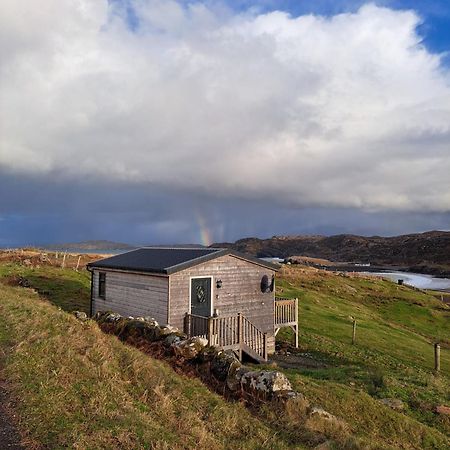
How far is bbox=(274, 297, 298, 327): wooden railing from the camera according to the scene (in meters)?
25.8

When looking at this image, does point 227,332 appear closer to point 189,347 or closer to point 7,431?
point 189,347

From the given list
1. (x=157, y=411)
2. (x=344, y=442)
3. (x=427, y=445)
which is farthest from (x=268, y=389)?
(x=427, y=445)

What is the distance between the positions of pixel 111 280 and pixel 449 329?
35.7 m

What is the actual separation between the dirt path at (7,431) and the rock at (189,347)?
245 inches

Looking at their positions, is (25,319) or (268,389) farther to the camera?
(25,319)

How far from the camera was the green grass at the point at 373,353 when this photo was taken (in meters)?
12.7

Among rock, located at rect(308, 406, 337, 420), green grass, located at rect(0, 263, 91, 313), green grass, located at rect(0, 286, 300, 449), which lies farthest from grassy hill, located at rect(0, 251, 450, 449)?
green grass, located at rect(0, 263, 91, 313)

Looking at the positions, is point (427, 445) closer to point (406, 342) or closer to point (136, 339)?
point (136, 339)

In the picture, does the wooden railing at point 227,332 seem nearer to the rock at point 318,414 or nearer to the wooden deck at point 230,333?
the wooden deck at point 230,333

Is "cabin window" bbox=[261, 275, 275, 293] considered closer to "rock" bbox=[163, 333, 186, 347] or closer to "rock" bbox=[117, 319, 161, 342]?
"rock" bbox=[117, 319, 161, 342]

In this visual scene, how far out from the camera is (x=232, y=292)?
22.4m

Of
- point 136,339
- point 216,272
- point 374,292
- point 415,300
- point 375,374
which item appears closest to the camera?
point 136,339

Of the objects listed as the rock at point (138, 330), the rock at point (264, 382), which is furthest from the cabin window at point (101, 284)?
the rock at point (264, 382)

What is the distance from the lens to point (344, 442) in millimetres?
9070
